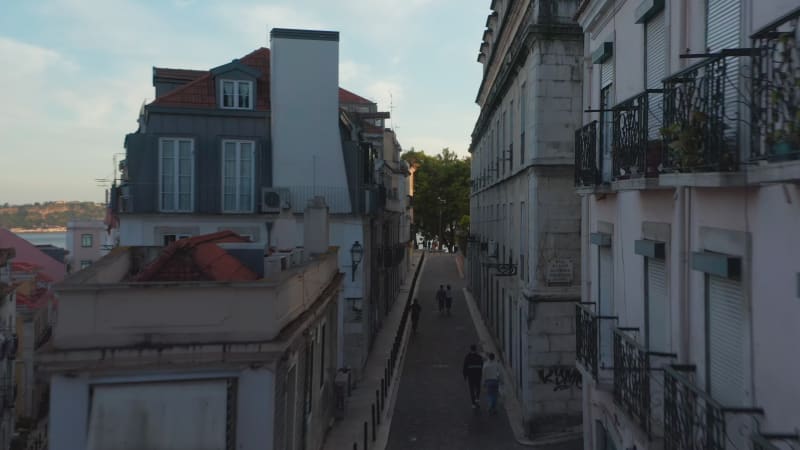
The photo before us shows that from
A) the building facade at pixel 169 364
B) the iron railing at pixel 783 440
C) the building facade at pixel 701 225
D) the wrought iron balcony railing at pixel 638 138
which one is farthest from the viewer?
the building facade at pixel 169 364

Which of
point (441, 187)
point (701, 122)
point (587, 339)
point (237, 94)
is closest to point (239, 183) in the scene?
point (237, 94)

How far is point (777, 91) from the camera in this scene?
4.24m

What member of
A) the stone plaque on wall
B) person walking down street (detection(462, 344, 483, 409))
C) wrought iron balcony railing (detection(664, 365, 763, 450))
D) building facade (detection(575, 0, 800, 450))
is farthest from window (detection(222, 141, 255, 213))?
wrought iron balcony railing (detection(664, 365, 763, 450))

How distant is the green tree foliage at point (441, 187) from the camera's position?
235 feet

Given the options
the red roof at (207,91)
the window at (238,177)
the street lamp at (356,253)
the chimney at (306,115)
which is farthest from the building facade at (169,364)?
the red roof at (207,91)

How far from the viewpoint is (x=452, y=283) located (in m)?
46.5

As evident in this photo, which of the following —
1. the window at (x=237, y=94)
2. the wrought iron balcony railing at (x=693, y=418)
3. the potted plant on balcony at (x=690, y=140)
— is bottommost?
the wrought iron balcony railing at (x=693, y=418)

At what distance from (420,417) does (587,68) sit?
9.84 m

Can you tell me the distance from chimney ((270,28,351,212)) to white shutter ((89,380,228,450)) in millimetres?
12582

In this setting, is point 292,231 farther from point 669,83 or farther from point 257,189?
point 669,83

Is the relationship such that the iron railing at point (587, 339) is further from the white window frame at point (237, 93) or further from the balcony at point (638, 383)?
the white window frame at point (237, 93)

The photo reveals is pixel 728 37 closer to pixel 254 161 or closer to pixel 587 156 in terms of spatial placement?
pixel 587 156

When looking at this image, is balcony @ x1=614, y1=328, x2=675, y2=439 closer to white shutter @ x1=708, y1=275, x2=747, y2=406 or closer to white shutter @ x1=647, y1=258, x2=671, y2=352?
white shutter @ x1=647, y1=258, x2=671, y2=352

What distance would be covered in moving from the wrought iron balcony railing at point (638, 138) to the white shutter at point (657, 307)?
4.07ft
